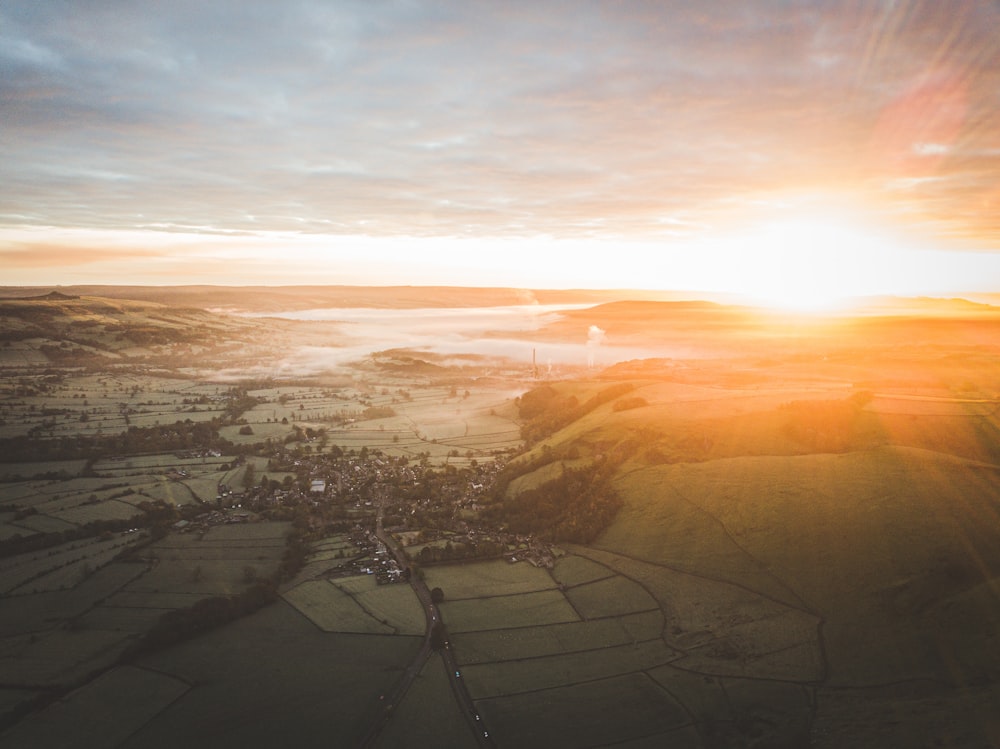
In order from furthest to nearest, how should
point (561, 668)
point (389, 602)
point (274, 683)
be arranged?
point (389, 602)
point (561, 668)
point (274, 683)

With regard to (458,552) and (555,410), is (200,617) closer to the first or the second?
(458,552)

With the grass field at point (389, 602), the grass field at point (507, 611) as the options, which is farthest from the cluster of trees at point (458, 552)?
the grass field at point (507, 611)

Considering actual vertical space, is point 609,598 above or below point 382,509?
above

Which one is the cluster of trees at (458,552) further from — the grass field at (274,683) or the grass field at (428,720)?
the grass field at (428,720)

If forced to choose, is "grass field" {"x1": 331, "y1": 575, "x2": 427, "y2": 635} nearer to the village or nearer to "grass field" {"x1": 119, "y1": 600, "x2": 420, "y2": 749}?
the village

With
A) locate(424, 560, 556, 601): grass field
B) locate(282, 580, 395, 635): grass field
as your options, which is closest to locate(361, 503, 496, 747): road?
locate(424, 560, 556, 601): grass field

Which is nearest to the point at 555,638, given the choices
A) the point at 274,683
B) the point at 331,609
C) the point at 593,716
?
the point at 593,716

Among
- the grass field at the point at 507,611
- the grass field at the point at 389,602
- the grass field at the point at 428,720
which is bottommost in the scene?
the grass field at the point at 428,720

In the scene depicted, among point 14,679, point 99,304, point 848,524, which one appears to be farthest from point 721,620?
point 99,304

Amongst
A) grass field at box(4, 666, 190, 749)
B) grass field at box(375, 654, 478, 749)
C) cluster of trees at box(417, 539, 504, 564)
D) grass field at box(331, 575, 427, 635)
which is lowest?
grass field at box(4, 666, 190, 749)
